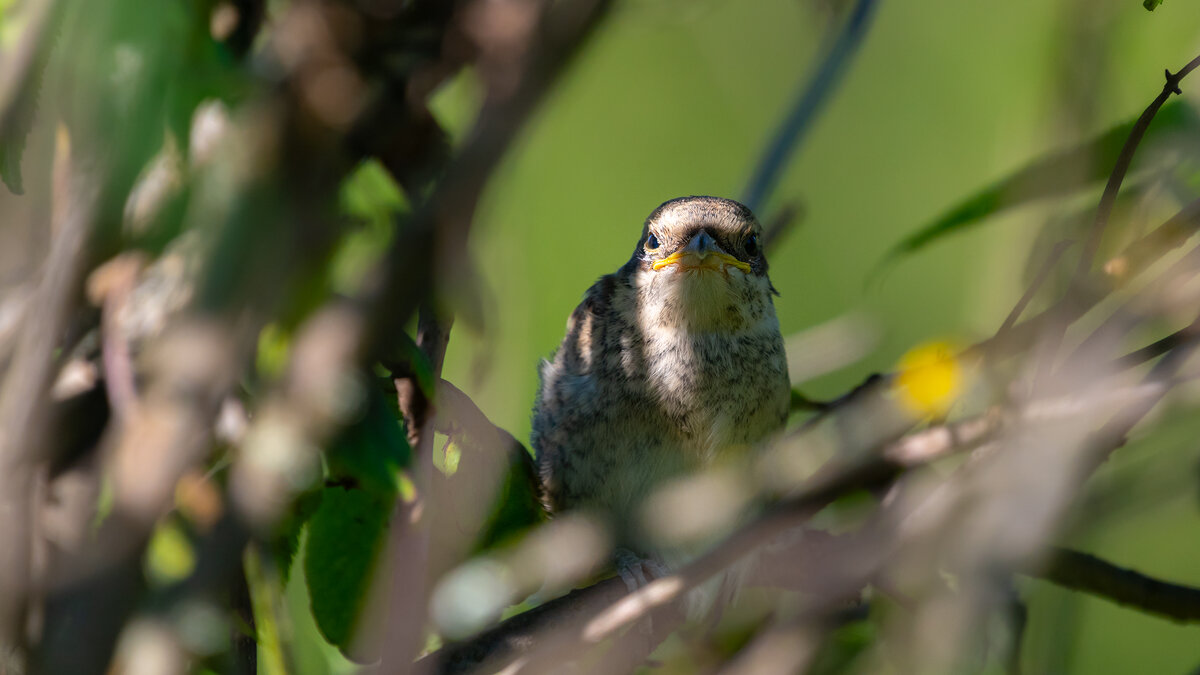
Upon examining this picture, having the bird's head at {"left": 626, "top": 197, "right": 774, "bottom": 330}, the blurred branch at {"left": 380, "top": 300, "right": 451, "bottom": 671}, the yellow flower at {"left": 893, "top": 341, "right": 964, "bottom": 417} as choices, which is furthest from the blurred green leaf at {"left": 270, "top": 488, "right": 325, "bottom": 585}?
the bird's head at {"left": 626, "top": 197, "right": 774, "bottom": 330}

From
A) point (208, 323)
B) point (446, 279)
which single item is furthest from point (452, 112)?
point (208, 323)

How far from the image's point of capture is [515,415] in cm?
189

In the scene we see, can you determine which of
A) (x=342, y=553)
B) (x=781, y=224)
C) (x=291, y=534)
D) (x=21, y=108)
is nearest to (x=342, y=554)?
(x=342, y=553)

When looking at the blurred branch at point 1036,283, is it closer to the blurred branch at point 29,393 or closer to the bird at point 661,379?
the bird at point 661,379

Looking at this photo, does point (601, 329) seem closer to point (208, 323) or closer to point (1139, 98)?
point (1139, 98)

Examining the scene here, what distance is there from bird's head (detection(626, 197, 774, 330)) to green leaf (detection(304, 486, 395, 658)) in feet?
4.58

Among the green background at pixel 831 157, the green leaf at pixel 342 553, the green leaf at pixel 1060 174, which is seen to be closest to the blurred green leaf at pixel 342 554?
the green leaf at pixel 342 553

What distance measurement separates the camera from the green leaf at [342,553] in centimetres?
172

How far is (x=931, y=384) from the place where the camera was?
6.23 ft

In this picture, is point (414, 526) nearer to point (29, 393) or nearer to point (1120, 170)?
point (29, 393)

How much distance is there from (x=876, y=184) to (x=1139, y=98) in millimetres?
2314

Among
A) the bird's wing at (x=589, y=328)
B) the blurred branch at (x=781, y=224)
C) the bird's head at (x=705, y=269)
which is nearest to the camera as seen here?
the blurred branch at (x=781, y=224)

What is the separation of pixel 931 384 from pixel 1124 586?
0.45 meters

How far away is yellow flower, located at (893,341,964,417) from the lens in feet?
6.15
